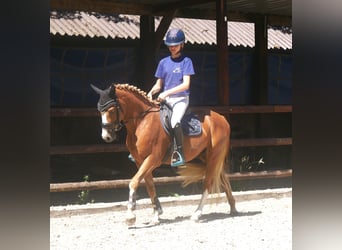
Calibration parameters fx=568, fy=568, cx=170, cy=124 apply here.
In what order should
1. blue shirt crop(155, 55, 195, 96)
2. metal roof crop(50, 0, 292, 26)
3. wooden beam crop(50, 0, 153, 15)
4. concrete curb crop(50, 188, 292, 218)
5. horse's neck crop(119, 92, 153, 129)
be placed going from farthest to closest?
metal roof crop(50, 0, 292, 26) < wooden beam crop(50, 0, 153, 15) < concrete curb crop(50, 188, 292, 218) < blue shirt crop(155, 55, 195, 96) < horse's neck crop(119, 92, 153, 129)

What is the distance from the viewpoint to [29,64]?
212 cm

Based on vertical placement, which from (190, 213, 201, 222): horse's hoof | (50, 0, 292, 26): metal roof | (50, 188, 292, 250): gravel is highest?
(50, 0, 292, 26): metal roof

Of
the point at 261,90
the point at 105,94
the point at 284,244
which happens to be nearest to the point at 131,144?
the point at 105,94

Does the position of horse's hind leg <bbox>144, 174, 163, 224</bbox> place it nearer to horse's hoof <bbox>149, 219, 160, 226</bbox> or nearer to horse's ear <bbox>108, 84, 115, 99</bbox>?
horse's hoof <bbox>149, 219, 160, 226</bbox>

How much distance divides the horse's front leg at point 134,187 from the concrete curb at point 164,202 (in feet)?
3.04

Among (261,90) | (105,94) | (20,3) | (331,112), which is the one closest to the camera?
(20,3)

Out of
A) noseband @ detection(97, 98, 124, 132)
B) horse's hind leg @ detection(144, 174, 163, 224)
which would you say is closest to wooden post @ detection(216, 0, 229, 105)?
horse's hind leg @ detection(144, 174, 163, 224)

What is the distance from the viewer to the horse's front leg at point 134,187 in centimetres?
615

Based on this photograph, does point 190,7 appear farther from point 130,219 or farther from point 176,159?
point 130,219

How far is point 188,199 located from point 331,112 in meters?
5.04

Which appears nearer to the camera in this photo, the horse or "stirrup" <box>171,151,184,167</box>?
the horse

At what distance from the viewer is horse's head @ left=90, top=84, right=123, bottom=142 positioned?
6.09 meters

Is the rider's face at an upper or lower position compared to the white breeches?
upper

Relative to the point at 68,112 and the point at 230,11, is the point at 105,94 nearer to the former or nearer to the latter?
the point at 68,112
